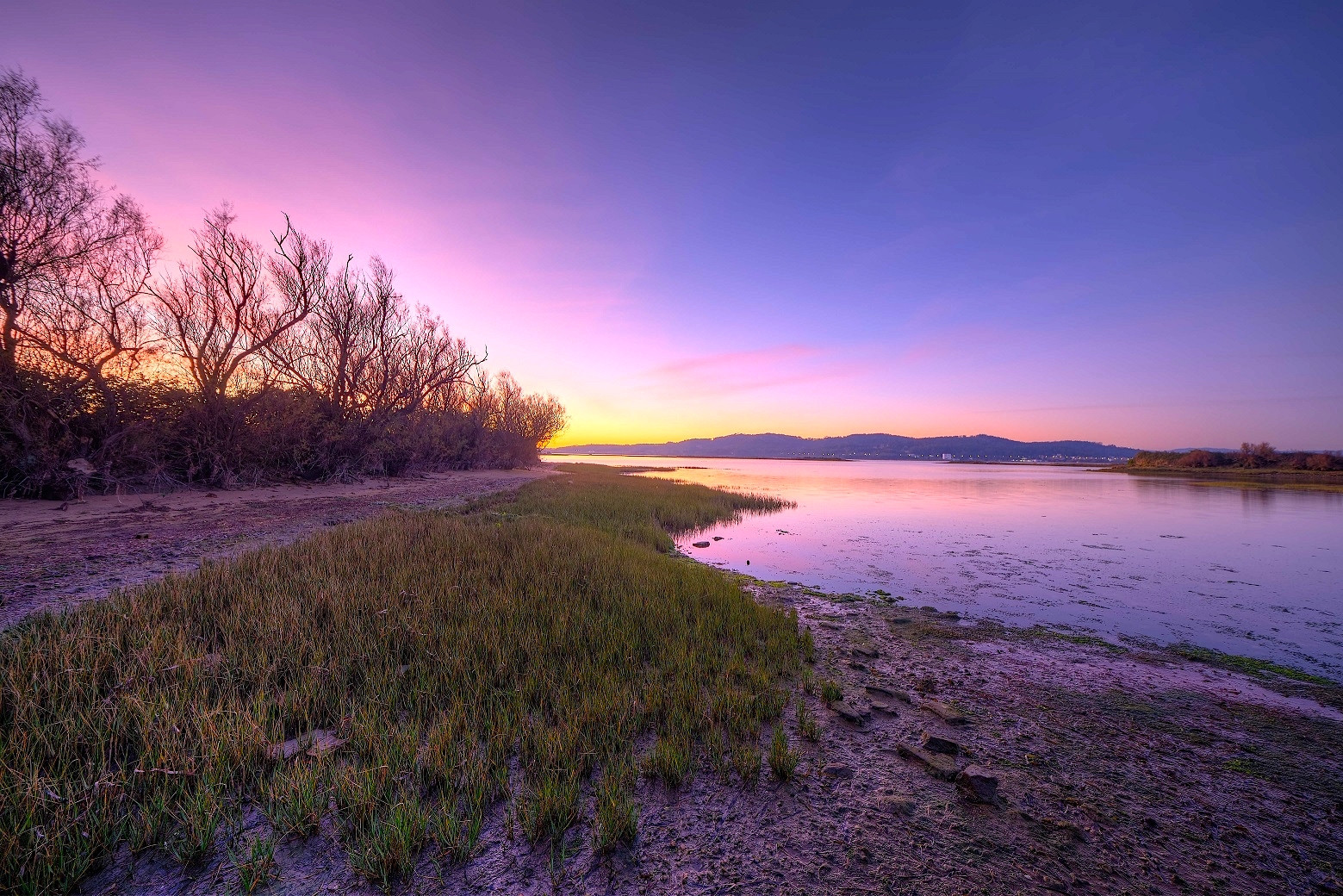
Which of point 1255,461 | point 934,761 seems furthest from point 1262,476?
point 934,761

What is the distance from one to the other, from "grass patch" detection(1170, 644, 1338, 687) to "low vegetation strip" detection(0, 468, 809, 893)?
6709mm

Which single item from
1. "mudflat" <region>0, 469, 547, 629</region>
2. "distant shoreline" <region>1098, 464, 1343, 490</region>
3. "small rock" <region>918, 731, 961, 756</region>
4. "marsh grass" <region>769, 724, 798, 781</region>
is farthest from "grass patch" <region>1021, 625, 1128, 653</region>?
"distant shoreline" <region>1098, 464, 1343, 490</region>

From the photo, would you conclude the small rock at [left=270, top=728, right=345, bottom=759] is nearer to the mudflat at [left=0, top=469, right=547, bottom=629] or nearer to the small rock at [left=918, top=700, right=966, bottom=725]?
the mudflat at [left=0, top=469, right=547, bottom=629]

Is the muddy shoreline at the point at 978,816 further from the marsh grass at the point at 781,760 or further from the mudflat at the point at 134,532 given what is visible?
the mudflat at the point at 134,532

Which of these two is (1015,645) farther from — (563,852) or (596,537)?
(596,537)

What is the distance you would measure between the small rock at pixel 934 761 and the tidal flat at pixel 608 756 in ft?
0.08

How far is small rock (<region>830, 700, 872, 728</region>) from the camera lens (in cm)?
493

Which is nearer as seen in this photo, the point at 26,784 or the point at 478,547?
the point at 26,784

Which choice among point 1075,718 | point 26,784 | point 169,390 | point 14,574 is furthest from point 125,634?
point 169,390

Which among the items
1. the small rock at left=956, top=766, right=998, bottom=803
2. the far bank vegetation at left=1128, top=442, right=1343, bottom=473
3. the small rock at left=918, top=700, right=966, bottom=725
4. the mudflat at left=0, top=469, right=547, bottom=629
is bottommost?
the small rock at left=918, top=700, right=966, bottom=725

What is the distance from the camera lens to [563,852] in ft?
9.70

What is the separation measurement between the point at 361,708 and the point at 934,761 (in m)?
5.50

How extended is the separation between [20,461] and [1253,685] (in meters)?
31.8

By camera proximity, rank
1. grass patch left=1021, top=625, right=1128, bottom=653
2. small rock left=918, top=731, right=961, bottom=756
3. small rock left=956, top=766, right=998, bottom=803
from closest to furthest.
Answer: small rock left=956, top=766, right=998, bottom=803 < small rock left=918, top=731, right=961, bottom=756 < grass patch left=1021, top=625, right=1128, bottom=653
